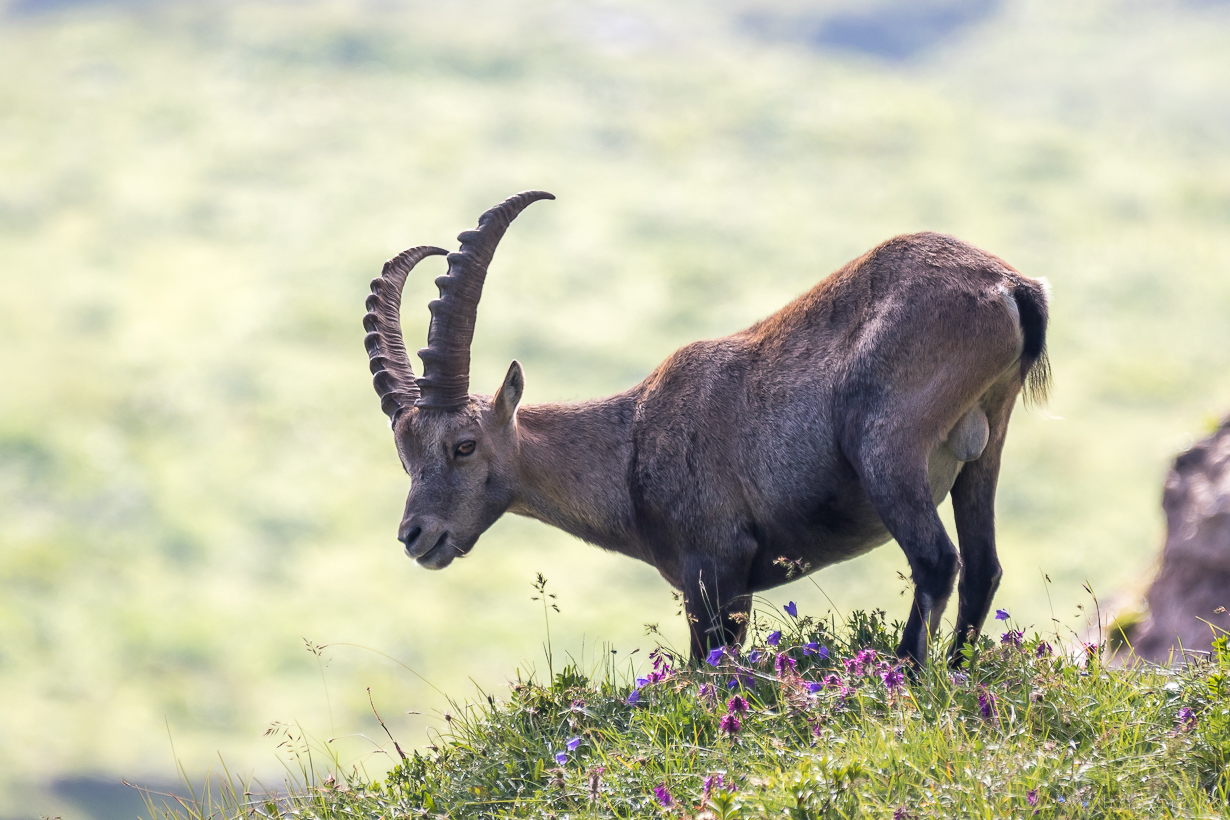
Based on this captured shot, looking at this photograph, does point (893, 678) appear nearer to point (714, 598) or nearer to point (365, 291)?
point (714, 598)

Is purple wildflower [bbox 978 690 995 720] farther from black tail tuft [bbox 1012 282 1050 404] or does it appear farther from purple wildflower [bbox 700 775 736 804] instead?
black tail tuft [bbox 1012 282 1050 404]

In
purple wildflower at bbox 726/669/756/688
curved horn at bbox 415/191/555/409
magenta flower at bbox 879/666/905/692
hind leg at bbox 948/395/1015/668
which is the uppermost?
curved horn at bbox 415/191/555/409

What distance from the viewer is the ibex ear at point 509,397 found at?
7.31 m

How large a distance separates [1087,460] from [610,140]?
4310 centimetres

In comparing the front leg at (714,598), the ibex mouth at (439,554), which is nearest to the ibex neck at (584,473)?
the ibex mouth at (439,554)

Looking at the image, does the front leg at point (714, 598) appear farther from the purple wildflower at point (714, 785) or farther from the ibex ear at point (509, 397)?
the purple wildflower at point (714, 785)

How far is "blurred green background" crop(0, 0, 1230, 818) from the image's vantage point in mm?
58656

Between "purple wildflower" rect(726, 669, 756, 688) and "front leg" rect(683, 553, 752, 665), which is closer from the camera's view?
"purple wildflower" rect(726, 669, 756, 688)

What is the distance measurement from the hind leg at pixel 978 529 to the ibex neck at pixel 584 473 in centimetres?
190

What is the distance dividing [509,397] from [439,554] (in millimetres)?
1035

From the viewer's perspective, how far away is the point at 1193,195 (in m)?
80.6

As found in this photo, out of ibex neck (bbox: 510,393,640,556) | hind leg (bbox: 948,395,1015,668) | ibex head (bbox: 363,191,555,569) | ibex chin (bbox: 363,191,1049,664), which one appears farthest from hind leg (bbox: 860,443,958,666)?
ibex head (bbox: 363,191,555,569)

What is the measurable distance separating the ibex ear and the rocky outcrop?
18.2 ft

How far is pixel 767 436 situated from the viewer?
675 cm
